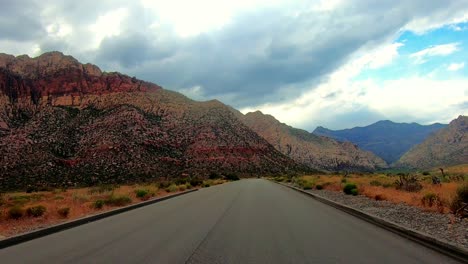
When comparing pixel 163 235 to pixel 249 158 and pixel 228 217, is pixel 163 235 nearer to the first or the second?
pixel 228 217

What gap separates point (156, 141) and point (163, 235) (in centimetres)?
7393

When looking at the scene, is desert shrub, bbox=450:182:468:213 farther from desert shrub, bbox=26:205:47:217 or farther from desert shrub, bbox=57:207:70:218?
desert shrub, bbox=26:205:47:217

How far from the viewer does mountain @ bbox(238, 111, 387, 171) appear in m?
156

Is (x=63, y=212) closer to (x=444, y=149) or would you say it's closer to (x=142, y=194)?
(x=142, y=194)

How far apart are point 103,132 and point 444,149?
117m

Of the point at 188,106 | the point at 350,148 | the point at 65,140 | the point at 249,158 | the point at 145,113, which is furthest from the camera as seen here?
the point at 350,148

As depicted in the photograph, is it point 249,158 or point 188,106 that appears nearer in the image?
point 249,158

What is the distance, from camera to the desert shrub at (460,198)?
1371 centimetres

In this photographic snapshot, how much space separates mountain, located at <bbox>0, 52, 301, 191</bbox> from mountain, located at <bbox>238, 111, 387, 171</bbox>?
43.0m

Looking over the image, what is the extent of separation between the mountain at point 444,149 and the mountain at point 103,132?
177 ft

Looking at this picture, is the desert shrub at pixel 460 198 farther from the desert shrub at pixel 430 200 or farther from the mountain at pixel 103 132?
the mountain at pixel 103 132

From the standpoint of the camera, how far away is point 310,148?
540 ft

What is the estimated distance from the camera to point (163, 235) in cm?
1116

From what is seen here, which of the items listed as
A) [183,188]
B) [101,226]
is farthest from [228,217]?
[183,188]
